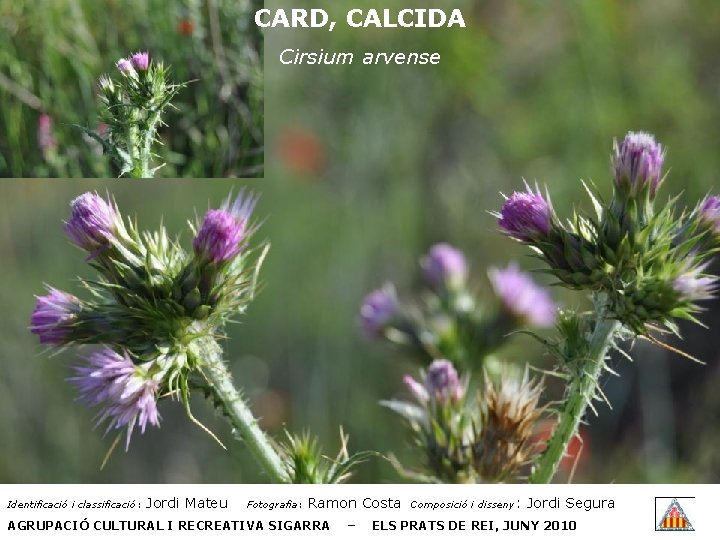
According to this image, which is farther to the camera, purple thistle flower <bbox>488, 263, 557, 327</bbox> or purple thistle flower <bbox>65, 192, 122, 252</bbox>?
purple thistle flower <bbox>488, 263, 557, 327</bbox>

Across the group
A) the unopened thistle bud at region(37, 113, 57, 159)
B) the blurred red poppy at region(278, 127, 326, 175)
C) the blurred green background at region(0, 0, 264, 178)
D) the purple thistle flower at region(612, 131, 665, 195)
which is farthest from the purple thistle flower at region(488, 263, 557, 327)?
the blurred red poppy at region(278, 127, 326, 175)

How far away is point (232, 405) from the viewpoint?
2.50 metres

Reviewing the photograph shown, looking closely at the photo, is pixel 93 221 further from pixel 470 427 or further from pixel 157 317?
pixel 470 427

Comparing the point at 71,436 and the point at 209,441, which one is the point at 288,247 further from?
the point at 71,436

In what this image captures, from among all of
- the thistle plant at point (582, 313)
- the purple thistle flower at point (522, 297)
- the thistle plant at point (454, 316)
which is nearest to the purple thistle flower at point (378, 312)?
the thistle plant at point (454, 316)

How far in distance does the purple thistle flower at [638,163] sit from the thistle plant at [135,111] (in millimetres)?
1379

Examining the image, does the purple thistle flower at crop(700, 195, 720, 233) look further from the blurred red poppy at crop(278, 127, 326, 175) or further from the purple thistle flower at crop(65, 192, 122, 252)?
the blurred red poppy at crop(278, 127, 326, 175)

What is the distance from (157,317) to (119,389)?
0.22m

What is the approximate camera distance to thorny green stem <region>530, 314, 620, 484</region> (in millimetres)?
2498

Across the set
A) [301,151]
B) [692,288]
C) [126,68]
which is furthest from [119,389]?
[301,151]

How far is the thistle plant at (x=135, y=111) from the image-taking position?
2.90m

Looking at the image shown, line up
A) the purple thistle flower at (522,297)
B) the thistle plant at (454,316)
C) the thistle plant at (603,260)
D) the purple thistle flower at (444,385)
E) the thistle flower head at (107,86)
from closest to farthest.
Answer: the thistle plant at (603,260)
the purple thistle flower at (444,385)
the thistle flower head at (107,86)
the thistle plant at (454,316)
the purple thistle flower at (522,297)

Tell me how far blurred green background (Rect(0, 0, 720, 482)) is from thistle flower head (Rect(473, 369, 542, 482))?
111 inches
